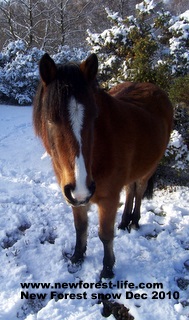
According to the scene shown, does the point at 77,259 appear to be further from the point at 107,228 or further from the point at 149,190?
the point at 149,190

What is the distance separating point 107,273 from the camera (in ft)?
8.10

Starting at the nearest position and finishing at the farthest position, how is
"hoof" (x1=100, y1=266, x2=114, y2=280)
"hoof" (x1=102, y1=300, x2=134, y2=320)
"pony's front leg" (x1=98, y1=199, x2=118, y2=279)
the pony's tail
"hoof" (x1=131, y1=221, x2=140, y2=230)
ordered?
"hoof" (x1=102, y1=300, x2=134, y2=320), "pony's front leg" (x1=98, y1=199, x2=118, y2=279), "hoof" (x1=100, y1=266, x2=114, y2=280), "hoof" (x1=131, y1=221, x2=140, y2=230), the pony's tail

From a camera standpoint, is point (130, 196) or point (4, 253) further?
point (130, 196)

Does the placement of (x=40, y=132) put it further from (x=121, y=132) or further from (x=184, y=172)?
(x=184, y=172)

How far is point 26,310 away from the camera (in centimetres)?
214

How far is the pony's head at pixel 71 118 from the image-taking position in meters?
1.55

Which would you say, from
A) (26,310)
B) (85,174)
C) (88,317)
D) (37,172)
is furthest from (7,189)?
(85,174)

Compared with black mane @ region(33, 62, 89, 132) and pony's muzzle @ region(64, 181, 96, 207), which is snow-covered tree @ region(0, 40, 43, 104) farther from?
pony's muzzle @ region(64, 181, 96, 207)

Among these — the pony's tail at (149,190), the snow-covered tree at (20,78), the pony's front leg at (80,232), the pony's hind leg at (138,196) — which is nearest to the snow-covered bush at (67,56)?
the snow-covered tree at (20,78)

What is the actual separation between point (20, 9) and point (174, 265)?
19.0 metres

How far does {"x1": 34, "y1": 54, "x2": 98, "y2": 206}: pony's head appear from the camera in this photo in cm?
155

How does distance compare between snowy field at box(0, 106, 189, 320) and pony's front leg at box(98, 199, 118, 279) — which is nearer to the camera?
snowy field at box(0, 106, 189, 320)

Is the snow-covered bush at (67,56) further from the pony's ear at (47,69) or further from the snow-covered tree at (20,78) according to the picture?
the pony's ear at (47,69)

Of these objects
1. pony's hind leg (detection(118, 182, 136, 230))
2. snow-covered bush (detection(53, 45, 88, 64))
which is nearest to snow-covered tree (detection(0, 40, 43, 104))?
snow-covered bush (detection(53, 45, 88, 64))
